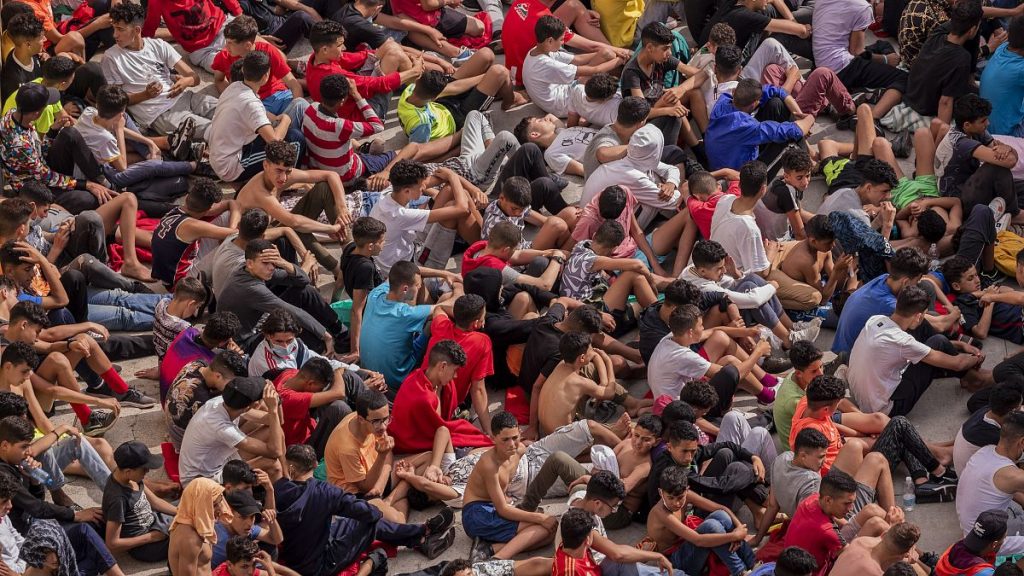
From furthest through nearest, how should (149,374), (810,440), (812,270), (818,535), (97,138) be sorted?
(97,138)
(812,270)
(149,374)
(810,440)
(818,535)

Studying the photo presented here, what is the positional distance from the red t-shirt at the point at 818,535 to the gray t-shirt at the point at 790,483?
0.27 metres

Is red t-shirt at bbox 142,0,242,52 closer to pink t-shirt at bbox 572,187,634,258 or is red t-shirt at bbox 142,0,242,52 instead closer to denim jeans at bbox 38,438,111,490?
pink t-shirt at bbox 572,187,634,258

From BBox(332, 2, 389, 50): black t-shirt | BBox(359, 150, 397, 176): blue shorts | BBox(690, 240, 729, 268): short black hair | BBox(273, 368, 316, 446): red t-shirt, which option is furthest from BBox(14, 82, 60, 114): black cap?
BBox(690, 240, 729, 268): short black hair

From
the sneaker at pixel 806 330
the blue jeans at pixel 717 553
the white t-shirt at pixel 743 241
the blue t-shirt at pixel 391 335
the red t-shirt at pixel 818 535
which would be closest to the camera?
the red t-shirt at pixel 818 535

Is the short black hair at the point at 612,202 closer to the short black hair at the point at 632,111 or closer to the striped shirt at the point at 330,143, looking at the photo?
the short black hair at the point at 632,111

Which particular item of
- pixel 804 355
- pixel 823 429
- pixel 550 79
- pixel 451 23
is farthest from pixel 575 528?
pixel 451 23

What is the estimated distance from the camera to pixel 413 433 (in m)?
14.2

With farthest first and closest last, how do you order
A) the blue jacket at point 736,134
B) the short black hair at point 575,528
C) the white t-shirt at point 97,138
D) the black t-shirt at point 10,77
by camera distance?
the black t-shirt at point 10,77, the blue jacket at point 736,134, the white t-shirt at point 97,138, the short black hair at point 575,528

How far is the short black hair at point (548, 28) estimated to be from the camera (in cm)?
1755

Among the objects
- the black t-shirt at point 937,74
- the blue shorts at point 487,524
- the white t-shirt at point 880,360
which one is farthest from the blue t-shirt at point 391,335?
the black t-shirt at point 937,74

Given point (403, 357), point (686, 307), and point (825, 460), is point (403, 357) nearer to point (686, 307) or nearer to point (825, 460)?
point (686, 307)

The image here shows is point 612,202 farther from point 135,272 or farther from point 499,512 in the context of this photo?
point 135,272

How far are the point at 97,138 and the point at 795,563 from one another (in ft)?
24.6

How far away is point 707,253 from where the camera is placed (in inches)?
586
